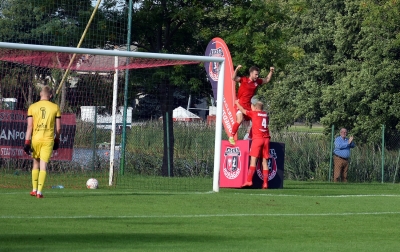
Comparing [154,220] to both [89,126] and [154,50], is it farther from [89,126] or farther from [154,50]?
[154,50]

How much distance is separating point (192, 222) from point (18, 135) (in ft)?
29.8

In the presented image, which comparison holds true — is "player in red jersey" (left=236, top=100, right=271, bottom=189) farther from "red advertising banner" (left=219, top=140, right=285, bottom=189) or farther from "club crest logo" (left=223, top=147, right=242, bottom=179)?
"club crest logo" (left=223, top=147, right=242, bottom=179)

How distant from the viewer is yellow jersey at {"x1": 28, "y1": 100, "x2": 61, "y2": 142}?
543 inches

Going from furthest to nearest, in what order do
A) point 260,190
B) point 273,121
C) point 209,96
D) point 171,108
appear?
point 273,121 < point 209,96 < point 171,108 < point 260,190

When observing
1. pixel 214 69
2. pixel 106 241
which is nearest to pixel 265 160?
pixel 214 69

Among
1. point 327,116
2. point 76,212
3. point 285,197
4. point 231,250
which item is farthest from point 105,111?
point 327,116

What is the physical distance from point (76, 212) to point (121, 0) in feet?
51.1

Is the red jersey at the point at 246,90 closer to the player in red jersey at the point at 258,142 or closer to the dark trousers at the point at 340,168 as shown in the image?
the player in red jersey at the point at 258,142

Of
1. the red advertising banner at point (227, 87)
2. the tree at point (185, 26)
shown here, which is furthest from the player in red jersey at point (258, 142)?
the tree at point (185, 26)

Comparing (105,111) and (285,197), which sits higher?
(105,111)

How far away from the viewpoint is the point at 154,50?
27250 mm

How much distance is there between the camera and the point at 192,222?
11023 mm

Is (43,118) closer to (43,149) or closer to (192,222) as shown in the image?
(43,149)

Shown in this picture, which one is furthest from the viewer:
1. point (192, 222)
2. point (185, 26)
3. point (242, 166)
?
point (185, 26)
